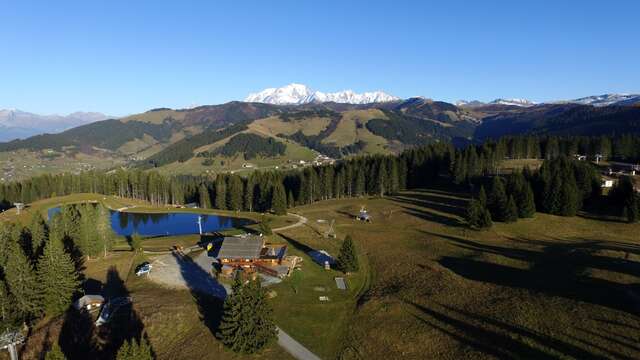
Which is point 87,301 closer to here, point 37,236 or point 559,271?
point 37,236

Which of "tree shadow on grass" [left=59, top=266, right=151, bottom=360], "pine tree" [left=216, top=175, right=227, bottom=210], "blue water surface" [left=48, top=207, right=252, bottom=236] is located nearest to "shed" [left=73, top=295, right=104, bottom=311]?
"tree shadow on grass" [left=59, top=266, right=151, bottom=360]

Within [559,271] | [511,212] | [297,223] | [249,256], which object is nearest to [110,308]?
[249,256]

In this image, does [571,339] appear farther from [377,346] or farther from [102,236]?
[102,236]

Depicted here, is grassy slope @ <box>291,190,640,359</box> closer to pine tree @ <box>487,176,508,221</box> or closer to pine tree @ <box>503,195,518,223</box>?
pine tree @ <box>503,195,518,223</box>

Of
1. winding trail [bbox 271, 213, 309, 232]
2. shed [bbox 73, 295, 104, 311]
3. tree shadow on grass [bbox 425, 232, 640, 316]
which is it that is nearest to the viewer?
tree shadow on grass [bbox 425, 232, 640, 316]

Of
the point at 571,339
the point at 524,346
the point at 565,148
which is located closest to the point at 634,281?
the point at 571,339

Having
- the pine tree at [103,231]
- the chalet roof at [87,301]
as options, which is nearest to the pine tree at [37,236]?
the pine tree at [103,231]
